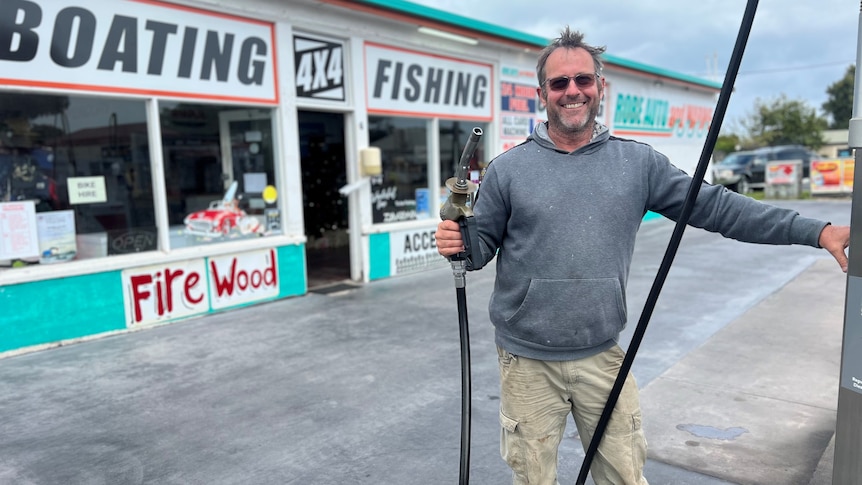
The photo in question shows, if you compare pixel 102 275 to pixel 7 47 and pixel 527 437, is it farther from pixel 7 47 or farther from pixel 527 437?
pixel 527 437

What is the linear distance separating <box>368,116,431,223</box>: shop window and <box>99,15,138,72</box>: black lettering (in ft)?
10.6

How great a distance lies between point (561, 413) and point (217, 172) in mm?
5739

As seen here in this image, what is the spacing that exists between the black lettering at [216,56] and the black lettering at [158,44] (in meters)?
0.43

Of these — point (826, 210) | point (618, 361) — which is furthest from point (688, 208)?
point (826, 210)

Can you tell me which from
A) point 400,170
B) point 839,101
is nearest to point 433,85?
point 400,170

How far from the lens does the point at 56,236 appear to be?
18.6 ft

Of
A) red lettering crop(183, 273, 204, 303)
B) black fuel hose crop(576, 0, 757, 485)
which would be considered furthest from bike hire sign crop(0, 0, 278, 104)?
black fuel hose crop(576, 0, 757, 485)

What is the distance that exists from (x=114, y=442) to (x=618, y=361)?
9.78 feet

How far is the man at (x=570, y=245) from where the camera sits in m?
2.11

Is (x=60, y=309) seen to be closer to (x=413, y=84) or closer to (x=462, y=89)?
(x=413, y=84)

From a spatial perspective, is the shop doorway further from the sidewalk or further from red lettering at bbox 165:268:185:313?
the sidewalk

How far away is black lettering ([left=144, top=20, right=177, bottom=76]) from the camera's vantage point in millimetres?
6016

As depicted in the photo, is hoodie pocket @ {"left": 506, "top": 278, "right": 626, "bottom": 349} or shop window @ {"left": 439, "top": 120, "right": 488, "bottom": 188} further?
shop window @ {"left": 439, "top": 120, "right": 488, "bottom": 188}

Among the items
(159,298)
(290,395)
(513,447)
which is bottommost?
(290,395)
